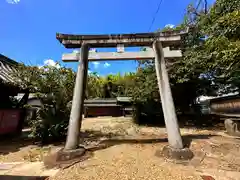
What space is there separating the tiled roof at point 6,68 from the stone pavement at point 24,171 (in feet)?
12.7

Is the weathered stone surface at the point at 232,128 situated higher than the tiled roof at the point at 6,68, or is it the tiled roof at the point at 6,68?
the tiled roof at the point at 6,68

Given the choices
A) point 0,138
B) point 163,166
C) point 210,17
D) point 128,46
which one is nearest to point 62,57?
point 128,46

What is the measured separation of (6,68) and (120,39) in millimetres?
6238

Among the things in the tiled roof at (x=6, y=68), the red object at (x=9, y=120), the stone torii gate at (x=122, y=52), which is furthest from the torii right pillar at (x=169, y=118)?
the red object at (x=9, y=120)

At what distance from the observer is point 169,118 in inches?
184

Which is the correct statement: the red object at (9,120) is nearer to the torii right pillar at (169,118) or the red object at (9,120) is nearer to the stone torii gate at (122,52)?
the stone torii gate at (122,52)

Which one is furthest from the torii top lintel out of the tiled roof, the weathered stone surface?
the weathered stone surface

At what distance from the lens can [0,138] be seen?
731 centimetres

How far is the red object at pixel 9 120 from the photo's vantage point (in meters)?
7.28

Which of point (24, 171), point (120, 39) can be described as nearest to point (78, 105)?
point (24, 171)

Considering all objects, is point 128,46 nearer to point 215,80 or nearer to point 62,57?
point 62,57

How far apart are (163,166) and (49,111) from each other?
16.2 feet

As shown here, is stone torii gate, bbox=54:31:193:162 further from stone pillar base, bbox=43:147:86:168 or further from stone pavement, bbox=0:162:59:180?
stone pavement, bbox=0:162:59:180

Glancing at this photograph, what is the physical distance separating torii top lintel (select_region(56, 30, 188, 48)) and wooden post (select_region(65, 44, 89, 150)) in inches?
11.4
